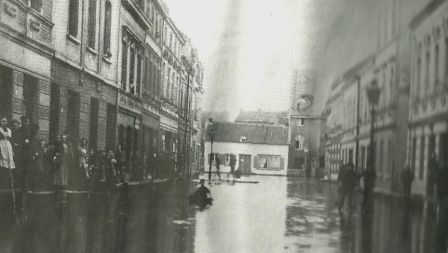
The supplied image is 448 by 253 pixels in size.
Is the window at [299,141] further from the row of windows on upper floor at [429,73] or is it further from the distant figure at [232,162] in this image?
the row of windows on upper floor at [429,73]

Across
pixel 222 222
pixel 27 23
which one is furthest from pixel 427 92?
pixel 27 23

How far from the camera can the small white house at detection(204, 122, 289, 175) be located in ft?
5.35

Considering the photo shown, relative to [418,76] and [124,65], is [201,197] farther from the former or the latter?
[418,76]

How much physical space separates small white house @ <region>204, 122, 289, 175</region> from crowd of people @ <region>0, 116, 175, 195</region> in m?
0.23

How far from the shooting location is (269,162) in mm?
1651

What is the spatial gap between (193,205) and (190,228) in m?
0.07

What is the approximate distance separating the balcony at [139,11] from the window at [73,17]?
16cm

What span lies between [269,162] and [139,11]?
60 centimetres

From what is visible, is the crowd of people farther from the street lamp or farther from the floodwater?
the street lamp

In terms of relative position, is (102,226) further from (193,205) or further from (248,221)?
(248,221)

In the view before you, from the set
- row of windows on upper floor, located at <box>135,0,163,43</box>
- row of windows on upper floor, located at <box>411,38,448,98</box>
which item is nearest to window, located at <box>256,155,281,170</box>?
row of windows on upper floor, located at <box>411,38,448,98</box>

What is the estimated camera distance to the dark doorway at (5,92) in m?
1.88

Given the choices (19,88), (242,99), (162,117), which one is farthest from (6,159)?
(242,99)

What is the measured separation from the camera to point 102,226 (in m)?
1.88
